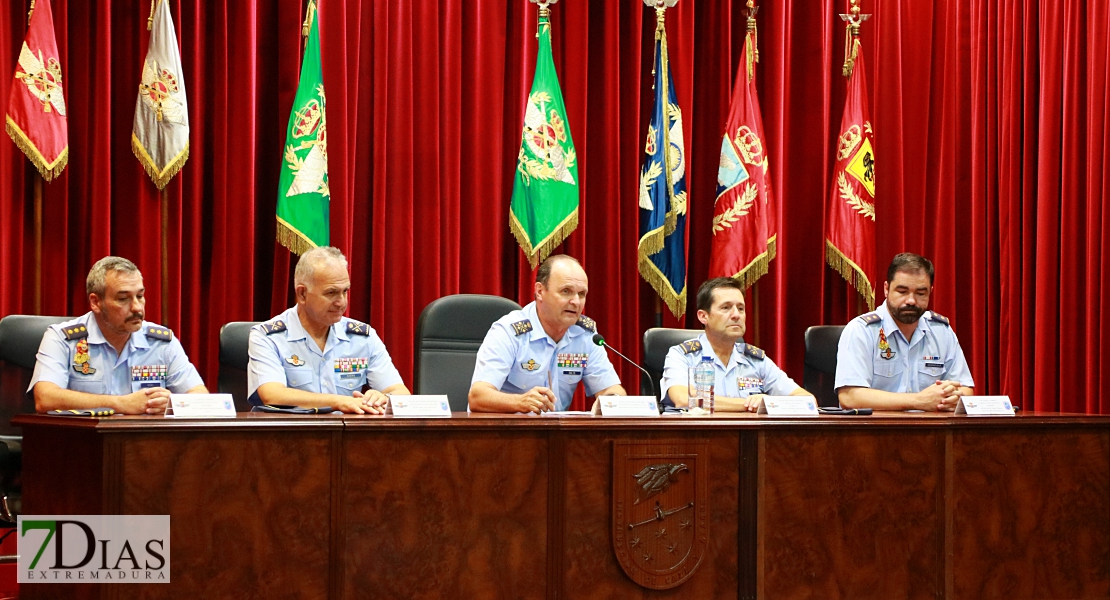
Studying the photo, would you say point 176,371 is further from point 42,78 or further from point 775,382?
point 775,382

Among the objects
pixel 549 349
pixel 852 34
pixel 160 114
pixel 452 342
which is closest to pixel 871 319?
pixel 549 349

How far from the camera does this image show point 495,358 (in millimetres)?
3525

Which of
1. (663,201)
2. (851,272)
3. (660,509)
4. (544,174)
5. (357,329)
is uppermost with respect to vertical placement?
(544,174)

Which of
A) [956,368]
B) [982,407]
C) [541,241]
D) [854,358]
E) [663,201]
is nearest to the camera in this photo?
[982,407]

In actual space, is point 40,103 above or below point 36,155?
above

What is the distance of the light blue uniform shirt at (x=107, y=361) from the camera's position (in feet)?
10.7

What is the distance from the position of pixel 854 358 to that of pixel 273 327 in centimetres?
210

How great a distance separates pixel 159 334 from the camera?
3.43m

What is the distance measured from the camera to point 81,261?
4348 millimetres

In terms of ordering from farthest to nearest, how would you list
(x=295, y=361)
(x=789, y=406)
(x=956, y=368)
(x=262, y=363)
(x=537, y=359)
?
(x=956, y=368)
(x=537, y=359)
(x=295, y=361)
(x=262, y=363)
(x=789, y=406)

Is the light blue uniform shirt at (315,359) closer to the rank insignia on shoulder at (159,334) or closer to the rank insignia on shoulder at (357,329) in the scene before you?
the rank insignia on shoulder at (357,329)

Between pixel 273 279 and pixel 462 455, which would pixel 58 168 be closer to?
pixel 273 279

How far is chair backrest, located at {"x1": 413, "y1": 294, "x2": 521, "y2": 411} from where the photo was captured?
3.79 metres

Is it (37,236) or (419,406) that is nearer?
(419,406)
